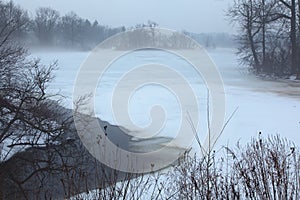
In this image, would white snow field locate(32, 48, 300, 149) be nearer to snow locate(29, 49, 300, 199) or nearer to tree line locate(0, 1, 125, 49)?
snow locate(29, 49, 300, 199)

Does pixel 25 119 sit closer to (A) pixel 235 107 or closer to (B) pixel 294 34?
(A) pixel 235 107

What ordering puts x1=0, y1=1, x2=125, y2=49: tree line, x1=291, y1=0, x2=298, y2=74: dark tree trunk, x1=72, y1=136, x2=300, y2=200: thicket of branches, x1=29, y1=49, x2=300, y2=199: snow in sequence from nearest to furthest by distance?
x1=72, y1=136, x2=300, y2=200: thicket of branches < x1=29, y1=49, x2=300, y2=199: snow < x1=291, y1=0, x2=298, y2=74: dark tree trunk < x1=0, y1=1, x2=125, y2=49: tree line

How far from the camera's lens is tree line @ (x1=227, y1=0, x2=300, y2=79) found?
34156mm

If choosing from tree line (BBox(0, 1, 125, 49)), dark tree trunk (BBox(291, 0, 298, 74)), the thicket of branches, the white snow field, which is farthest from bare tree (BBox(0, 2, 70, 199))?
tree line (BBox(0, 1, 125, 49))

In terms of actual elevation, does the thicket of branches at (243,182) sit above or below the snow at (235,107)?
above

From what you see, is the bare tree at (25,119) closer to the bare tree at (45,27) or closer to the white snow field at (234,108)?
the white snow field at (234,108)

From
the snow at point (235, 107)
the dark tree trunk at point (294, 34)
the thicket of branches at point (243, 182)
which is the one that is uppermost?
the dark tree trunk at point (294, 34)

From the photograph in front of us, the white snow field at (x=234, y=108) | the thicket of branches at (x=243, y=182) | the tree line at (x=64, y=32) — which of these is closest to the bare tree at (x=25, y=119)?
the white snow field at (x=234, y=108)

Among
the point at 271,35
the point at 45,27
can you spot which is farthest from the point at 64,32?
the point at 271,35

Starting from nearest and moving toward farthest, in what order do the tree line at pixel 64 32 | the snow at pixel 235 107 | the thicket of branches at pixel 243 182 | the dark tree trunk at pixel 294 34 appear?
the thicket of branches at pixel 243 182
the snow at pixel 235 107
the dark tree trunk at pixel 294 34
the tree line at pixel 64 32

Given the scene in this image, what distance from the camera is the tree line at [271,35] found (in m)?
34.2

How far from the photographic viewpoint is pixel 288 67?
119 feet

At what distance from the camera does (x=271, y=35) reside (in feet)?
127

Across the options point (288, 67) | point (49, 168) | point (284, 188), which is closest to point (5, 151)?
point (49, 168)
